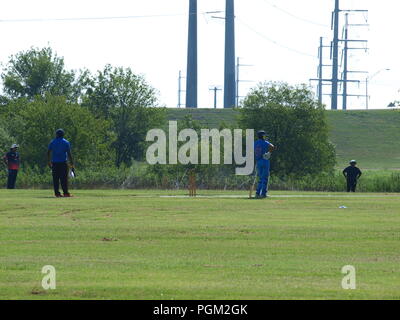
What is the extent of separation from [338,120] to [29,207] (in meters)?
101

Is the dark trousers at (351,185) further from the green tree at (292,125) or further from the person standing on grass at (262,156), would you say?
the green tree at (292,125)

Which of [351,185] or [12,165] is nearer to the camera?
[351,185]

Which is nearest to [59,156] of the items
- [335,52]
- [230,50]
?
[230,50]

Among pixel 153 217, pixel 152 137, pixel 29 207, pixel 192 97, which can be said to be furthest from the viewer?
pixel 192 97

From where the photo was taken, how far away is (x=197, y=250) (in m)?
15.7

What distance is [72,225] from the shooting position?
64.8 ft

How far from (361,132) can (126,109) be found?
158 ft

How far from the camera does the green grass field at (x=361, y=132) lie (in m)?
107

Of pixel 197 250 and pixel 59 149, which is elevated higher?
pixel 59 149

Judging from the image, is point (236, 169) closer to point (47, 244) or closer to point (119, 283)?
point (47, 244)

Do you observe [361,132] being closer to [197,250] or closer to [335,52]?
[335,52]

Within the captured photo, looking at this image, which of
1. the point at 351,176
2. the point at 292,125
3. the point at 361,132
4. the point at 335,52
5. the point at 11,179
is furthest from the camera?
the point at 361,132

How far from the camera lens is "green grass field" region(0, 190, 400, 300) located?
11859mm
